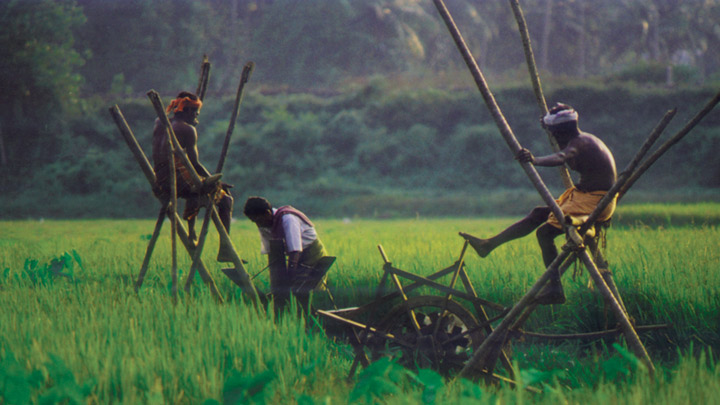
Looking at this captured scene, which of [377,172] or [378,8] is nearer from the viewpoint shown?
[377,172]

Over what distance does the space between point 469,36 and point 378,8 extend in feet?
20.6

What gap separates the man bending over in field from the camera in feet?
13.9

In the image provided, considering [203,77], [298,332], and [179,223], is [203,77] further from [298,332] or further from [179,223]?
[298,332]

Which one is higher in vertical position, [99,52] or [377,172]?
[99,52]

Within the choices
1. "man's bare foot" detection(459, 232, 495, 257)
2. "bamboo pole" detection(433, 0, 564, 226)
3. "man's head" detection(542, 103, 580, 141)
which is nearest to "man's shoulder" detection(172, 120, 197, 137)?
"bamboo pole" detection(433, 0, 564, 226)

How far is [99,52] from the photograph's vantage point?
14.6 meters

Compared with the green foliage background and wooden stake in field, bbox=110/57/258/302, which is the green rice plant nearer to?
wooden stake in field, bbox=110/57/258/302

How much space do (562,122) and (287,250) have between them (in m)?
1.83

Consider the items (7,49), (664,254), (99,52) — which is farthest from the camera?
(99,52)

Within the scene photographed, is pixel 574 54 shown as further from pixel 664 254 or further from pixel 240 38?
pixel 664 254

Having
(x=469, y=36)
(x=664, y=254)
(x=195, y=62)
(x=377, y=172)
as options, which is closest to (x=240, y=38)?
(x=195, y=62)

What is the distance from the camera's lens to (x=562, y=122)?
3896 millimetres

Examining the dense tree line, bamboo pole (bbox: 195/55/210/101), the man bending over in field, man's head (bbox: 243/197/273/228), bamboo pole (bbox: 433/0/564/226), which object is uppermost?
the dense tree line

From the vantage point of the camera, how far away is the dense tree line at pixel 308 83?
12664 mm
